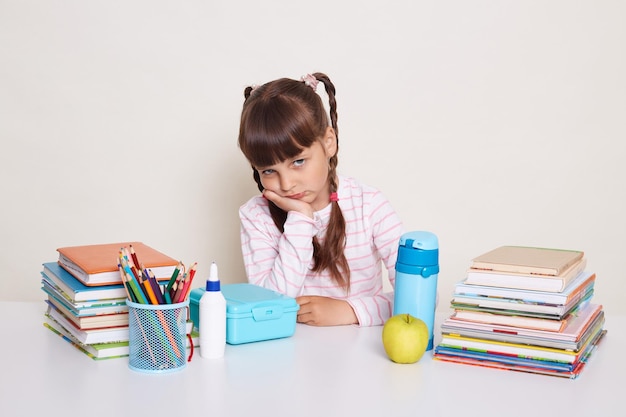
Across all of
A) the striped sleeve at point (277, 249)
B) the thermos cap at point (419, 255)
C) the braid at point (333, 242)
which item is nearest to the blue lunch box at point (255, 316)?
the thermos cap at point (419, 255)

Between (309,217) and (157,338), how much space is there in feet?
2.36

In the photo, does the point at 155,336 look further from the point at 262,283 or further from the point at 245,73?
the point at 245,73

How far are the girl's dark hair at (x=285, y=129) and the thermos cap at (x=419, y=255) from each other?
0.55 meters

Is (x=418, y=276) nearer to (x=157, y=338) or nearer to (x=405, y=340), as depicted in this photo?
(x=405, y=340)

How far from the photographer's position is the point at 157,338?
1199mm

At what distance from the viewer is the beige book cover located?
127 cm

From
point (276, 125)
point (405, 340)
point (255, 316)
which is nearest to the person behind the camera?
point (405, 340)

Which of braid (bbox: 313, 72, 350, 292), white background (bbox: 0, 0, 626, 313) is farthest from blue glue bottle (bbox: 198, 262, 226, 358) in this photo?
white background (bbox: 0, 0, 626, 313)

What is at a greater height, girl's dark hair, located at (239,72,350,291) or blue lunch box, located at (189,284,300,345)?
girl's dark hair, located at (239,72,350,291)

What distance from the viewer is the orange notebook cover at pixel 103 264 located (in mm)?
1281

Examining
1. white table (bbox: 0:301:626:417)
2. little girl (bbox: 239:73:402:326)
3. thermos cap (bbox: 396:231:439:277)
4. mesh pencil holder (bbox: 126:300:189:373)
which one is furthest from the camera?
little girl (bbox: 239:73:402:326)

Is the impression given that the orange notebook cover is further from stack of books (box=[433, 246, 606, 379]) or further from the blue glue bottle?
stack of books (box=[433, 246, 606, 379])

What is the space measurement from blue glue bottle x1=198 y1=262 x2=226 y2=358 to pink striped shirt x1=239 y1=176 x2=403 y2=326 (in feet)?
1.77

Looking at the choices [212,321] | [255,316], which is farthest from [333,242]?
[212,321]
